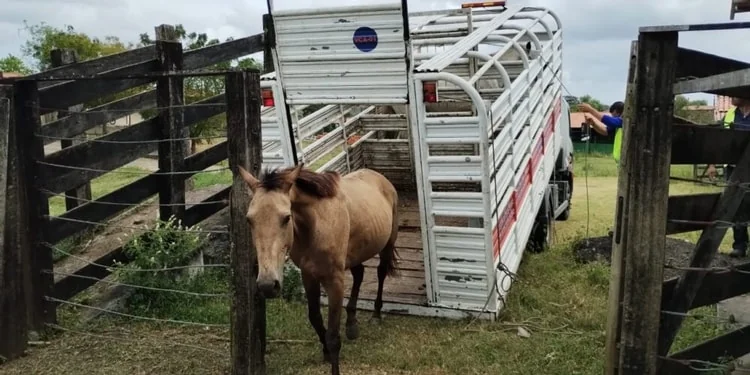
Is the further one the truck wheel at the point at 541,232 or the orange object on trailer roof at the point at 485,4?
the orange object on trailer roof at the point at 485,4

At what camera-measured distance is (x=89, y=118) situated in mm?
6504

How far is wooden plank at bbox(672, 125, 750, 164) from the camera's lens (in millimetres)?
3084

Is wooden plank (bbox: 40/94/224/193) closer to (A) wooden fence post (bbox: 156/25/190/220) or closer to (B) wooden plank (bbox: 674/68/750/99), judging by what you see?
(A) wooden fence post (bbox: 156/25/190/220)

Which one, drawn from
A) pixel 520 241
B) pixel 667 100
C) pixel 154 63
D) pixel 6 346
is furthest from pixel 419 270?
pixel 667 100

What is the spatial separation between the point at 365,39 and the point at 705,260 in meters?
3.46

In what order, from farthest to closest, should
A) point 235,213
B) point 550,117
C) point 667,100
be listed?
1. point 550,117
2. point 235,213
3. point 667,100

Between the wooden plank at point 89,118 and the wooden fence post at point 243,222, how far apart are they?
1.77 meters

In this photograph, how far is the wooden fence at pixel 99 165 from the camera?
14.8 ft

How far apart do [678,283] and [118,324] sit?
4485mm

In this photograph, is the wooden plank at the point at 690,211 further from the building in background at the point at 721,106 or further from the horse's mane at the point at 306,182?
the building in background at the point at 721,106

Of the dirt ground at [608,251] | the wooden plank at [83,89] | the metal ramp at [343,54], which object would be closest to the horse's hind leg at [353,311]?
the metal ramp at [343,54]

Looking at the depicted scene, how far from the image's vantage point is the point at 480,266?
5.97 meters

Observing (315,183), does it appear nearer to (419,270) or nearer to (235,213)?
(235,213)

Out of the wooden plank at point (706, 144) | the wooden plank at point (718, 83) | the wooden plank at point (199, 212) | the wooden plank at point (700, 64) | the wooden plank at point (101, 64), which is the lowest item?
the wooden plank at point (199, 212)
